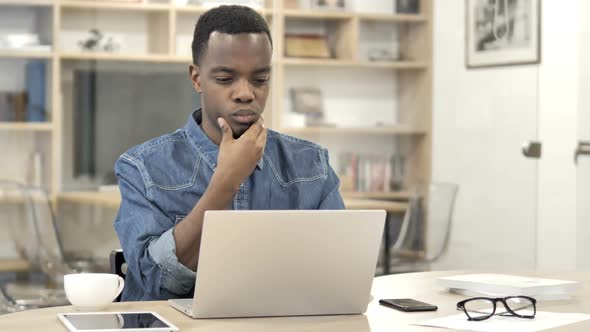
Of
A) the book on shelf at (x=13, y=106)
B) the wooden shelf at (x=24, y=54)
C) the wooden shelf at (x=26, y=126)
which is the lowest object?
the wooden shelf at (x=26, y=126)

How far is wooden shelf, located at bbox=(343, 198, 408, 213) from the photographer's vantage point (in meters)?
4.25

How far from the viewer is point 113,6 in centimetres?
399

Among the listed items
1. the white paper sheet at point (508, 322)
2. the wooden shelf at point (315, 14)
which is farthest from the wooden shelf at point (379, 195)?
the white paper sheet at point (508, 322)

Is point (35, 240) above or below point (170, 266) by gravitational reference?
below

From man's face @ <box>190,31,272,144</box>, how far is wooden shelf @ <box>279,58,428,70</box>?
8.19 ft

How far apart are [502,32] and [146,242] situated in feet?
9.92

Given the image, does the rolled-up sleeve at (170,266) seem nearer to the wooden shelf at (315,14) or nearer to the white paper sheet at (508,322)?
the white paper sheet at (508,322)

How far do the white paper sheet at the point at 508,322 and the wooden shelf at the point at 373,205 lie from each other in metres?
2.63

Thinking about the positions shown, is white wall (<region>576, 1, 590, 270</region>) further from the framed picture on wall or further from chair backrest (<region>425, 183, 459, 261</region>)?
chair backrest (<region>425, 183, 459, 261</region>)

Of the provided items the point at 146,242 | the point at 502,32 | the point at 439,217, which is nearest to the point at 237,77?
the point at 146,242

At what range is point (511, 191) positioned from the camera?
4531 millimetres

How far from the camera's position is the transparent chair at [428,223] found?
460 centimetres

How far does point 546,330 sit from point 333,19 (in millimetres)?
3072

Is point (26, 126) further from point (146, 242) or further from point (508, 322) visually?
point (508, 322)
